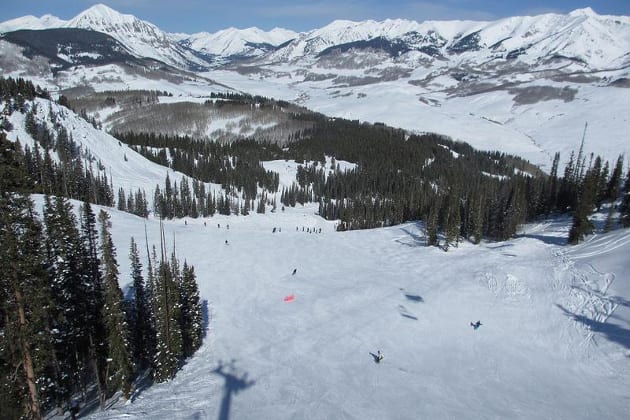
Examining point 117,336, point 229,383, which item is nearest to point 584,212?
point 229,383

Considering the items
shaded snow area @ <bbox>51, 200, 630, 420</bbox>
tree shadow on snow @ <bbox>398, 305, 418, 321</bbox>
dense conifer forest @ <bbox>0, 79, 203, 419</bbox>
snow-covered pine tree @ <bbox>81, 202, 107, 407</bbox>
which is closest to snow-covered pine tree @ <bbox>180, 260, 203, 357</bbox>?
dense conifer forest @ <bbox>0, 79, 203, 419</bbox>

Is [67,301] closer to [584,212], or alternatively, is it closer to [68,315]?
[68,315]

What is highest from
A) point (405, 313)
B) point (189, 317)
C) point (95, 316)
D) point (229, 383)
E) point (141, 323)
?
point (95, 316)

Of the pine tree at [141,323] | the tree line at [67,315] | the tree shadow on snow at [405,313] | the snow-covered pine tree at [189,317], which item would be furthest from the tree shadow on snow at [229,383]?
the tree shadow on snow at [405,313]

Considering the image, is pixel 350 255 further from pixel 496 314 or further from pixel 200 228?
pixel 200 228

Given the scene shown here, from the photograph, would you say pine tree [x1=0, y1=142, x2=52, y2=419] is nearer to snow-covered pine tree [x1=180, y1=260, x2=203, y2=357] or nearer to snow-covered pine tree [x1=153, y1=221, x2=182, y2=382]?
snow-covered pine tree [x1=153, y1=221, x2=182, y2=382]

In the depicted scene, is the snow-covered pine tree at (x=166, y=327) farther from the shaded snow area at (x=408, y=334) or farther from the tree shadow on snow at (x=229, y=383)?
the tree shadow on snow at (x=229, y=383)
